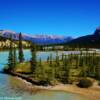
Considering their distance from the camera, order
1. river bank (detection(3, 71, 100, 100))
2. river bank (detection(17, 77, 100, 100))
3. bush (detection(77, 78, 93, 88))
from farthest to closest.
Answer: bush (detection(77, 78, 93, 88))
river bank (detection(3, 71, 100, 100))
river bank (detection(17, 77, 100, 100))

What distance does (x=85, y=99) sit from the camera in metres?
54.4

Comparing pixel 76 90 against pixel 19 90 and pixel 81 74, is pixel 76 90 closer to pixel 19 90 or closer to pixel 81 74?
pixel 19 90

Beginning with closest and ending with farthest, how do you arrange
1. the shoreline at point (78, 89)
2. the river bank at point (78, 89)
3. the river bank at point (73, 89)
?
the shoreline at point (78, 89) < the river bank at point (78, 89) < the river bank at point (73, 89)

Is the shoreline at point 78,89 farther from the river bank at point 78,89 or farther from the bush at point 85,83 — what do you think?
the bush at point 85,83

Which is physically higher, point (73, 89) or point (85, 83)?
→ point (85, 83)

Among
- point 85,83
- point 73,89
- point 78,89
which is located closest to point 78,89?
point 78,89

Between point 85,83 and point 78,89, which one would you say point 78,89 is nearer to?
point 78,89

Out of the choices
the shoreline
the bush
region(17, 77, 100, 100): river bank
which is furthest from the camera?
the bush

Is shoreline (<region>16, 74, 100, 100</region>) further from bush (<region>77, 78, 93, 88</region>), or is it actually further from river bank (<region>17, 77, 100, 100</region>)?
bush (<region>77, 78, 93, 88</region>)


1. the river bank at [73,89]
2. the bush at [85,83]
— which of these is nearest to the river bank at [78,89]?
the river bank at [73,89]

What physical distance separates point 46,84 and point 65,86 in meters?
4.37

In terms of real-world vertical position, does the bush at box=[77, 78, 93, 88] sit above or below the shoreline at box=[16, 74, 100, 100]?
above

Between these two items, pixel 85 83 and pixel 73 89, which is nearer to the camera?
pixel 73 89

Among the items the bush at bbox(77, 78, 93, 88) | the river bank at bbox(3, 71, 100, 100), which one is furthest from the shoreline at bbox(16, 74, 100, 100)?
the bush at bbox(77, 78, 93, 88)
